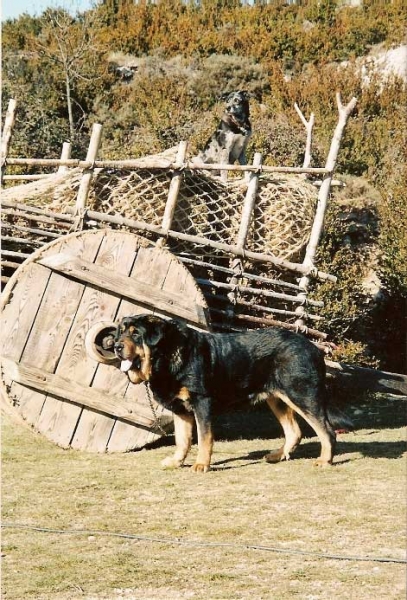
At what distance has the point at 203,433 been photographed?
265 inches

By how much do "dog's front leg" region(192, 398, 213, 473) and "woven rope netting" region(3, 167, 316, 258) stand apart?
6.96 ft

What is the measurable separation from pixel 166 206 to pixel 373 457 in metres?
3.23

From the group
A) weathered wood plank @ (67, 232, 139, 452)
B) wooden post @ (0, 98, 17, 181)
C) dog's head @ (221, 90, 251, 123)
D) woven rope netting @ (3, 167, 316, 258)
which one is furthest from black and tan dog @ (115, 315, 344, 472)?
dog's head @ (221, 90, 251, 123)

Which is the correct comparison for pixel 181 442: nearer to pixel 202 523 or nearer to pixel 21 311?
pixel 202 523

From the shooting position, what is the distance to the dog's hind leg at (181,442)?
6.93 meters

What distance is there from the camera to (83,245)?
7.40 m

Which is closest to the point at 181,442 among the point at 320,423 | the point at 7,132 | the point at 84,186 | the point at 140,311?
the point at 320,423

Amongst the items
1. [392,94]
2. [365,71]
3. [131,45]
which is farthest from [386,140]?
[131,45]

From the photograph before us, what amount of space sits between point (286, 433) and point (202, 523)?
2.18 meters

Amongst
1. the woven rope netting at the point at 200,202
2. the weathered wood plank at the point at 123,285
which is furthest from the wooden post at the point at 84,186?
the weathered wood plank at the point at 123,285

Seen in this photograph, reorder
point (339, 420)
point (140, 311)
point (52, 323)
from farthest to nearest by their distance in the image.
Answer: point (140, 311)
point (339, 420)
point (52, 323)

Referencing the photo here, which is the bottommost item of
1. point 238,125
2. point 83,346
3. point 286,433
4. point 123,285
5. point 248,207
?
point 286,433

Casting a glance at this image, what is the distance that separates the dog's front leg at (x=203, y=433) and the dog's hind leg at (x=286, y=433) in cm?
76

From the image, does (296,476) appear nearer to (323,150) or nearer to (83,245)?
(83,245)
